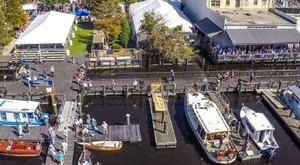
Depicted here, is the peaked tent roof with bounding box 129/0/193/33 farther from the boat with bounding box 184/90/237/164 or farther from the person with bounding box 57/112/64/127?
the person with bounding box 57/112/64/127

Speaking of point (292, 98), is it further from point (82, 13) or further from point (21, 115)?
point (82, 13)

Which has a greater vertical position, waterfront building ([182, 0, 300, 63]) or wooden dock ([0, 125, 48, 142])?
waterfront building ([182, 0, 300, 63])

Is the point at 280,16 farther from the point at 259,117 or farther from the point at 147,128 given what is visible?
the point at 147,128

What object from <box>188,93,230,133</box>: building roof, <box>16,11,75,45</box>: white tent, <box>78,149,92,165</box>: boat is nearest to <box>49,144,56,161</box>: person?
<box>78,149,92,165</box>: boat

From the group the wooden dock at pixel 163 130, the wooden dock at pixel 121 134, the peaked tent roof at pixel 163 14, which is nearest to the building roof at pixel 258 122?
the wooden dock at pixel 163 130

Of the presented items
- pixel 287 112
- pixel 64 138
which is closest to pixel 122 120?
pixel 64 138

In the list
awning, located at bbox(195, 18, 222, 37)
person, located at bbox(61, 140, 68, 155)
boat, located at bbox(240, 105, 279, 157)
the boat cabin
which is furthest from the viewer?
awning, located at bbox(195, 18, 222, 37)
